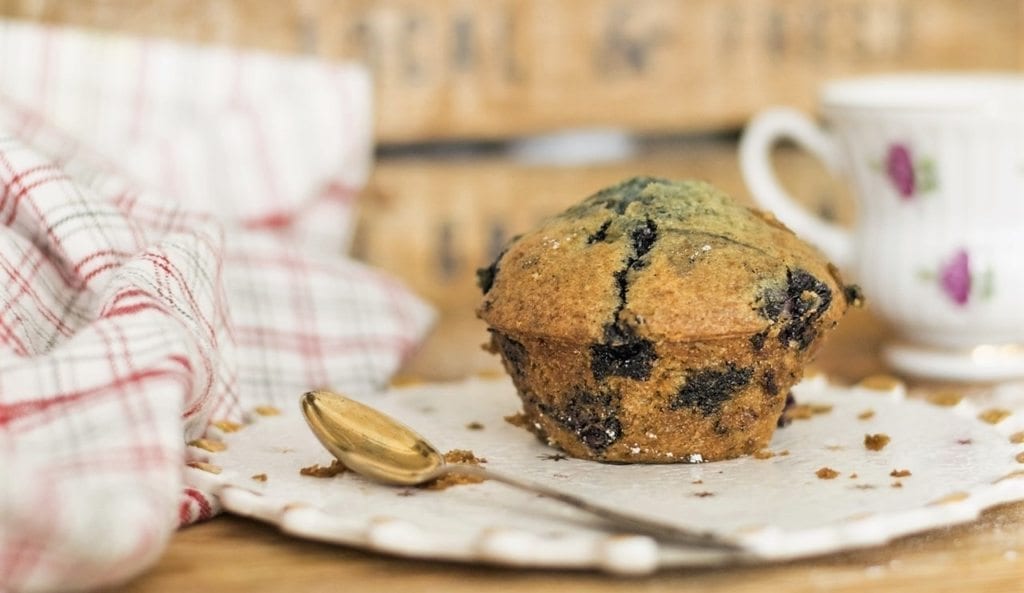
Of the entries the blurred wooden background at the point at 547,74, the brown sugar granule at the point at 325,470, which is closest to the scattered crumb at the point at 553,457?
the brown sugar granule at the point at 325,470

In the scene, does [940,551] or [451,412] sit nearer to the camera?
[940,551]

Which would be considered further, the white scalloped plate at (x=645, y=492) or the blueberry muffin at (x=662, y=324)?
the blueberry muffin at (x=662, y=324)

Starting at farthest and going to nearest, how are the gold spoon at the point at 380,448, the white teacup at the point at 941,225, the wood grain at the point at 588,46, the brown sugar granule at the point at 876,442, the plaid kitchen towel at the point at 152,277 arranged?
the wood grain at the point at 588,46
the white teacup at the point at 941,225
the brown sugar granule at the point at 876,442
the gold spoon at the point at 380,448
the plaid kitchen towel at the point at 152,277

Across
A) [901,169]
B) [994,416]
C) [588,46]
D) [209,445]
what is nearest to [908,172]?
[901,169]

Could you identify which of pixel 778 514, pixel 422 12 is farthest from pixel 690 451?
pixel 422 12

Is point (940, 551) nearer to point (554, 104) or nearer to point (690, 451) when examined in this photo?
point (690, 451)

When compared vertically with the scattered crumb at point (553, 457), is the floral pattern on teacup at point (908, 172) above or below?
above

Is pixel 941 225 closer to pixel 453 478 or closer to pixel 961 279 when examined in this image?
pixel 961 279

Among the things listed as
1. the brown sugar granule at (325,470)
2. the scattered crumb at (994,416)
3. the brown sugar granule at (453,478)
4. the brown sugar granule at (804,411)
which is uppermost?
the scattered crumb at (994,416)

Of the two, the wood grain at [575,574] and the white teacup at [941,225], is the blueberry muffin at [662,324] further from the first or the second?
the white teacup at [941,225]
